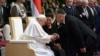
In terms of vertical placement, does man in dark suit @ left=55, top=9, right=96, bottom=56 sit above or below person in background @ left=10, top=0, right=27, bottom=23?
below

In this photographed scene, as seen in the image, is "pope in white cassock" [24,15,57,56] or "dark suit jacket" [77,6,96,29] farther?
"dark suit jacket" [77,6,96,29]

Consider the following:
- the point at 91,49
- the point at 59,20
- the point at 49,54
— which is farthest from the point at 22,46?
the point at 91,49

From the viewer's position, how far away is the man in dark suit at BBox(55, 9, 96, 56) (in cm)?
1169

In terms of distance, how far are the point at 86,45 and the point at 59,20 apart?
106 centimetres

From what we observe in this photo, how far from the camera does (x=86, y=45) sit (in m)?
12.0

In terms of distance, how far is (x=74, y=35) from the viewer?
11.8m

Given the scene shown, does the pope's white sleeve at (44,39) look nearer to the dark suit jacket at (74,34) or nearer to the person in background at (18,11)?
the dark suit jacket at (74,34)

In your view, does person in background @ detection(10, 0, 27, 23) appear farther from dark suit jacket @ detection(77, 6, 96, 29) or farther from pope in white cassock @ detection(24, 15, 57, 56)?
dark suit jacket @ detection(77, 6, 96, 29)

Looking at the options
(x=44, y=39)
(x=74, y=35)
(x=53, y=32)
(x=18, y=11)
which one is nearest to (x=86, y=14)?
(x=18, y=11)

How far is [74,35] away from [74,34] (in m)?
0.03

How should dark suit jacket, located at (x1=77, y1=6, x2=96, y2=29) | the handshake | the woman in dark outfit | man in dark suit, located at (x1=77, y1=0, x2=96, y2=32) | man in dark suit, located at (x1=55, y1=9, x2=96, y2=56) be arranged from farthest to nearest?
dark suit jacket, located at (x1=77, y1=6, x2=96, y2=29)
man in dark suit, located at (x1=77, y1=0, x2=96, y2=32)
man in dark suit, located at (x1=55, y1=9, x2=96, y2=56)
the woman in dark outfit
the handshake

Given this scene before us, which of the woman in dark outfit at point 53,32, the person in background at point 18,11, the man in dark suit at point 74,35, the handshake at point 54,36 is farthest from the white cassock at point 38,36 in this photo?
the person in background at point 18,11

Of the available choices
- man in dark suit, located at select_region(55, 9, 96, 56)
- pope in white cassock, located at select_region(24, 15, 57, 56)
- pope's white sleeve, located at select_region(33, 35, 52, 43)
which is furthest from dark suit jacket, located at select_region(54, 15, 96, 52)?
pope's white sleeve, located at select_region(33, 35, 52, 43)

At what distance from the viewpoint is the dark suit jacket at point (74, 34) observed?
→ 11712 mm
